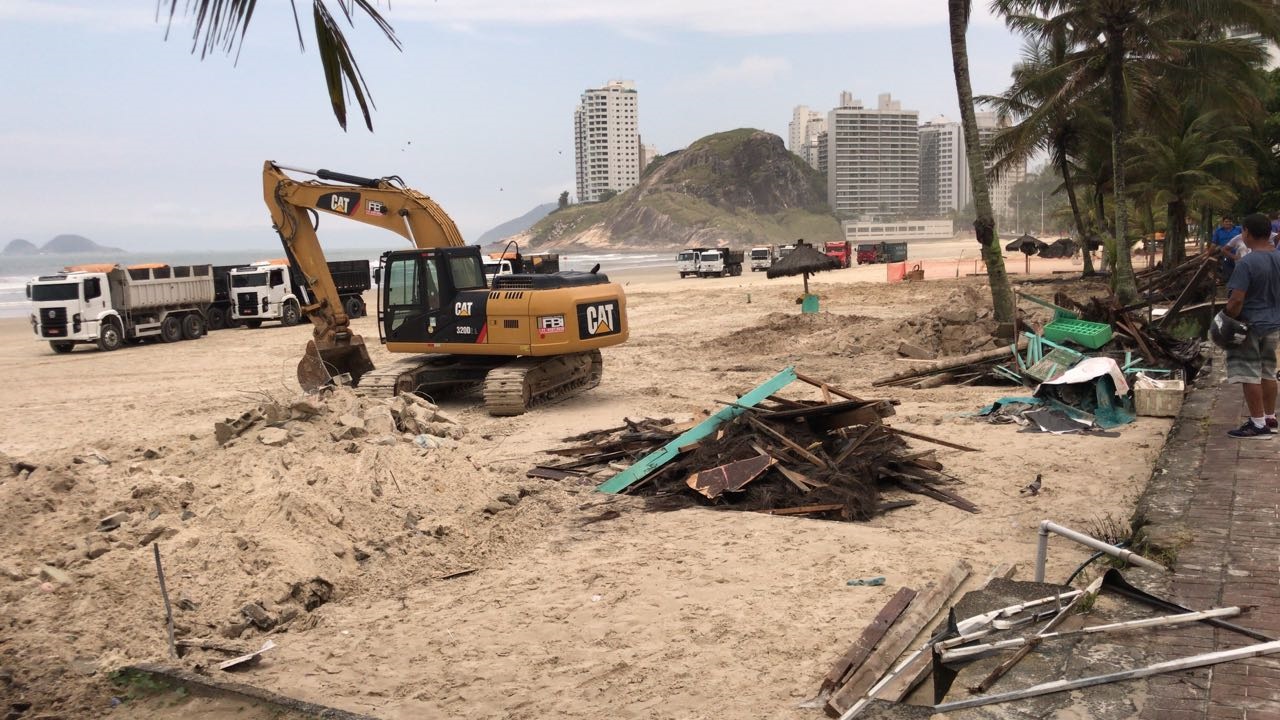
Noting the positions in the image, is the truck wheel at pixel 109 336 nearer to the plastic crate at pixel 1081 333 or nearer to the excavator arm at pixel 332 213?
the excavator arm at pixel 332 213

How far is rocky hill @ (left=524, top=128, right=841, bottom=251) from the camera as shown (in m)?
163

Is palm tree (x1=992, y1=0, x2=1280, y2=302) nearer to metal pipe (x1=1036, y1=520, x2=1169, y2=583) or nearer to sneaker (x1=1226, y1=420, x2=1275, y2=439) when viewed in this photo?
sneaker (x1=1226, y1=420, x2=1275, y2=439)

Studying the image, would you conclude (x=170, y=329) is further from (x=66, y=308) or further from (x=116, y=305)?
(x=66, y=308)

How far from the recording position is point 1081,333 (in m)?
12.6

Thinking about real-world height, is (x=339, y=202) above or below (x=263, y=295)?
above

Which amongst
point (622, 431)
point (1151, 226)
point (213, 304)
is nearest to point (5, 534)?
point (622, 431)

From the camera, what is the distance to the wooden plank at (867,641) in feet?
15.8

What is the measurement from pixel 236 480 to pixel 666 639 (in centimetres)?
425

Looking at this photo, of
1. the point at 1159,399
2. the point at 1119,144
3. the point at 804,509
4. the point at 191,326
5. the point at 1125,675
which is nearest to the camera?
the point at 1125,675

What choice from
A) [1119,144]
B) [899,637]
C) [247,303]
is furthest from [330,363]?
[1119,144]

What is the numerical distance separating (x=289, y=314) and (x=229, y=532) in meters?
24.7

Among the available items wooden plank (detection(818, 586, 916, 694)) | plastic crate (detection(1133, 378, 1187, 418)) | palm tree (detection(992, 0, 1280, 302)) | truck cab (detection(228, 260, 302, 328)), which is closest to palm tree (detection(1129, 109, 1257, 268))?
palm tree (detection(992, 0, 1280, 302))

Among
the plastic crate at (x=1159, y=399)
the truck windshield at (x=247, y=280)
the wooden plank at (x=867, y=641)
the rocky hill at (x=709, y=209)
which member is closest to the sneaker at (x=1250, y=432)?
the plastic crate at (x=1159, y=399)

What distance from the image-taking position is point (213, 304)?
97.4 feet
